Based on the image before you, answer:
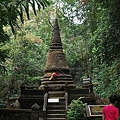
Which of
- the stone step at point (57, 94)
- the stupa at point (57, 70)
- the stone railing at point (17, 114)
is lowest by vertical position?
the stone railing at point (17, 114)

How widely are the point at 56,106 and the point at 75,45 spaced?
34.4 feet

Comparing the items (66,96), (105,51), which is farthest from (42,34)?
(105,51)

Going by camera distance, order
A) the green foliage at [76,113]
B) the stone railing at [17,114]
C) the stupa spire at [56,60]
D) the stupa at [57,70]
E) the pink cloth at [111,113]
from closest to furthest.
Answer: the pink cloth at [111,113] → the stone railing at [17,114] → the green foliage at [76,113] → the stupa at [57,70] → the stupa spire at [56,60]

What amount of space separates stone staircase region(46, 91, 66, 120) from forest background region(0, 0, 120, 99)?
8.76 ft

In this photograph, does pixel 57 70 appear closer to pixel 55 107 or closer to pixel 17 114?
pixel 55 107

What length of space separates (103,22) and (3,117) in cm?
570

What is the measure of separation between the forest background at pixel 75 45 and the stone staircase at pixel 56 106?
2.67m

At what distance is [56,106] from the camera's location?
11.4 m

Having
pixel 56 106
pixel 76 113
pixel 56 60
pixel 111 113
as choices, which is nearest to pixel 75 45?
pixel 56 60

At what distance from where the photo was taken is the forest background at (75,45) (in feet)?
29.9

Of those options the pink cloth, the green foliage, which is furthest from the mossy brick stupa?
the pink cloth

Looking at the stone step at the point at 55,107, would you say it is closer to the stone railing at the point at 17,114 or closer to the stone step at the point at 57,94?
the stone step at the point at 57,94

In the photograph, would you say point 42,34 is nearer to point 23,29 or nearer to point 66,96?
point 23,29

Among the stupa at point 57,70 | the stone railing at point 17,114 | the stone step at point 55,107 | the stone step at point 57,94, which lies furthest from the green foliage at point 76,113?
the stupa at point 57,70
